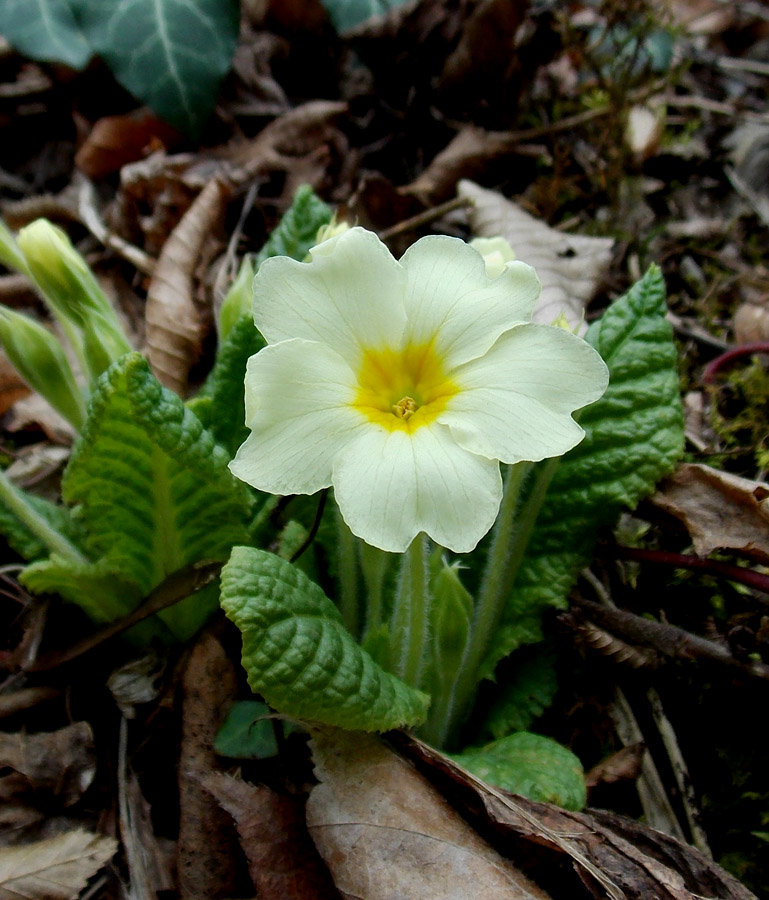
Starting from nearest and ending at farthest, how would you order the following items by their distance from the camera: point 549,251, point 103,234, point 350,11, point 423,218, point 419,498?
point 419,498 < point 549,251 < point 423,218 < point 103,234 < point 350,11

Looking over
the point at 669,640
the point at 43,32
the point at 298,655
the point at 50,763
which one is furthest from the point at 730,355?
the point at 43,32

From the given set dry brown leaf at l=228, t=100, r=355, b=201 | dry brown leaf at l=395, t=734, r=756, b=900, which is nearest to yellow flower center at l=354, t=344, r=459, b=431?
dry brown leaf at l=395, t=734, r=756, b=900

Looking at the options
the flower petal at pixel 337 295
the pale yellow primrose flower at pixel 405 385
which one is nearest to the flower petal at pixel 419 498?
the pale yellow primrose flower at pixel 405 385

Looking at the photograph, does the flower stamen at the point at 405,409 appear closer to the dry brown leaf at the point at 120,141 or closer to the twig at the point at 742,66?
the dry brown leaf at the point at 120,141

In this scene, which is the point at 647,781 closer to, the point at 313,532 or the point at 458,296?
the point at 313,532

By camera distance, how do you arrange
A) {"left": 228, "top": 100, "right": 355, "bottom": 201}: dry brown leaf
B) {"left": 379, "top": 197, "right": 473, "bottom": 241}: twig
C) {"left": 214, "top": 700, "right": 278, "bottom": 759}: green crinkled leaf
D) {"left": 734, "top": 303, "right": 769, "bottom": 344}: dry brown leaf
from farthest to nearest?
{"left": 228, "top": 100, "right": 355, "bottom": 201}: dry brown leaf → {"left": 379, "top": 197, "right": 473, "bottom": 241}: twig → {"left": 734, "top": 303, "right": 769, "bottom": 344}: dry brown leaf → {"left": 214, "top": 700, "right": 278, "bottom": 759}: green crinkled leaf

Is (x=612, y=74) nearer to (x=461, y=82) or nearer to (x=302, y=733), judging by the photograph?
(x=461, y=82)

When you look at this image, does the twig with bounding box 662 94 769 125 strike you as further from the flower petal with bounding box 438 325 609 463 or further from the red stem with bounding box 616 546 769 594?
the flower petal with bounding box 438 325 609 463
